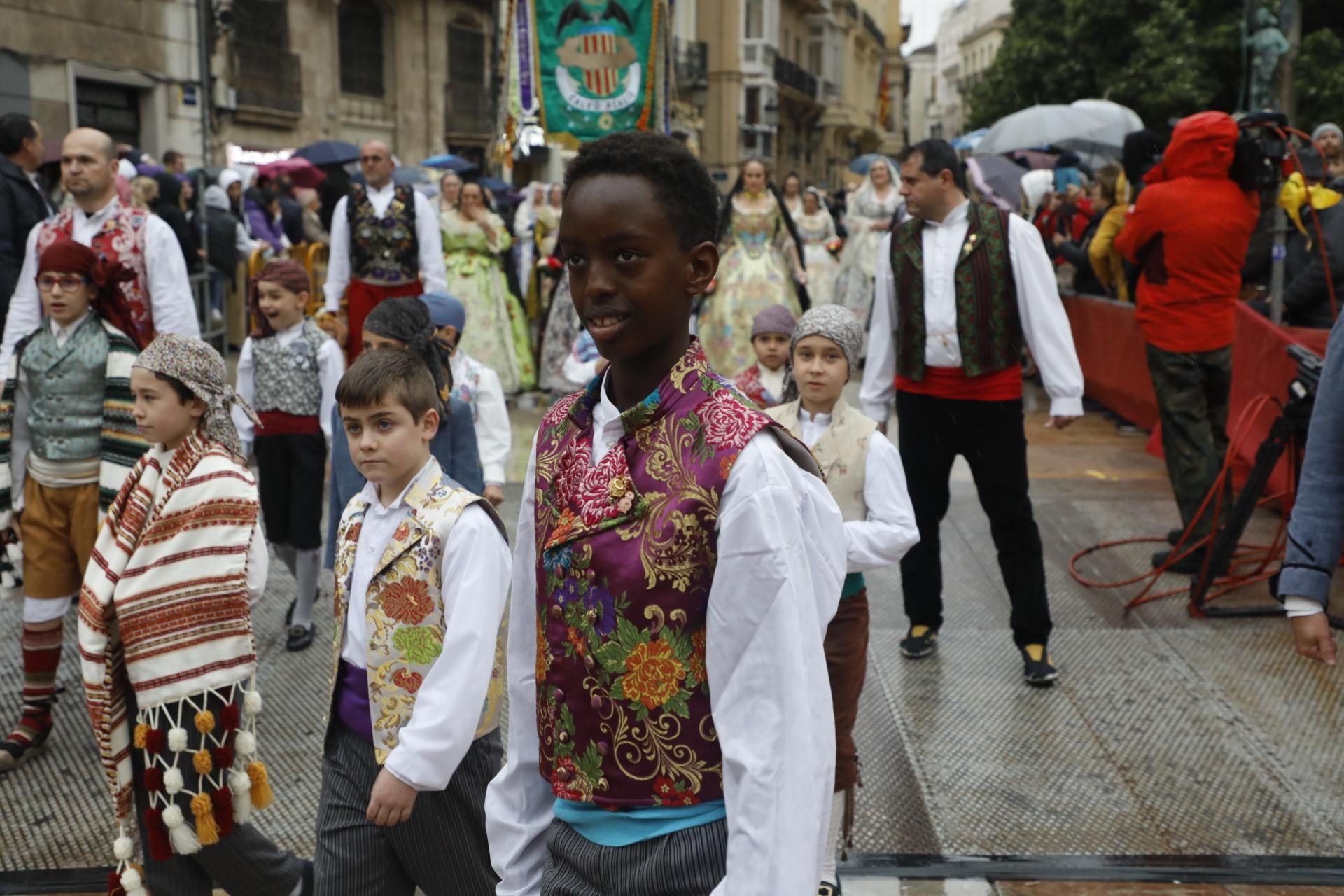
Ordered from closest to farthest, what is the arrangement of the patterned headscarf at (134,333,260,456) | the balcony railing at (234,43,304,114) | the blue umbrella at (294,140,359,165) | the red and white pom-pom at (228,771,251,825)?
the red and white pom-pom at (228,771,251,825)
the patterned headscarf at (134,333,260,456)
the blue umbrella at (294,140,359,165)
the balcony railing at (234,43,304,114)

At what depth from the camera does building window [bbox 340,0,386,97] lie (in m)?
29.0

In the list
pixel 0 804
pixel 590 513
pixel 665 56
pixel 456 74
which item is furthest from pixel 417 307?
pixel 456 74

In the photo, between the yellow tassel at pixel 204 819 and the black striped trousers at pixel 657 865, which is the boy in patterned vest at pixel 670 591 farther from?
the yellow tassel at pixel 204 819

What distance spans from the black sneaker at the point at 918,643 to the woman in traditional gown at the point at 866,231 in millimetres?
8050

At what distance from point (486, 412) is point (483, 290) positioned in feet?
21.0

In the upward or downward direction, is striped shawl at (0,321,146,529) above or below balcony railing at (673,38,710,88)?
below

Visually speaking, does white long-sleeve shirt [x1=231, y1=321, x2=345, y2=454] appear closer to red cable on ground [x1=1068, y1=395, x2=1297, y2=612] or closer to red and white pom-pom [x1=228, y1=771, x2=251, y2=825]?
red and white pom-pom [x1=228, y1=771, x2=251, y2=825]

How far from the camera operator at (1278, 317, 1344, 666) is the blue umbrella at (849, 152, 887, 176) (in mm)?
11089

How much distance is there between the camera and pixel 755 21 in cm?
5088

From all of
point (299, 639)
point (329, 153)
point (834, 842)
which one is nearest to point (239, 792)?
point (834, 842)

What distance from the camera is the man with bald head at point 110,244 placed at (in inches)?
200

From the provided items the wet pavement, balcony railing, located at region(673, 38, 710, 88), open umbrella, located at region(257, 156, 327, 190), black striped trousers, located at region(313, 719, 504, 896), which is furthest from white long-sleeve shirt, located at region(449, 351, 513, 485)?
balcony railing, located at region(673, 38, 710, 88)

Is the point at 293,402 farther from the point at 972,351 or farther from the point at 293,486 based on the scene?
the point at 972,351

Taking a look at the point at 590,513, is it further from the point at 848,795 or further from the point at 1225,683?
the point at 1225,683
